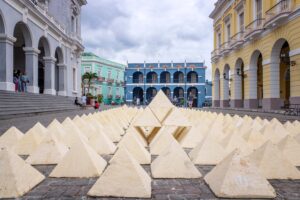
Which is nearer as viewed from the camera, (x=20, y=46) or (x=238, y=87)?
(x=20, y=46)

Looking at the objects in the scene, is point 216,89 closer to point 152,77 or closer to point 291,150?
point 152,77

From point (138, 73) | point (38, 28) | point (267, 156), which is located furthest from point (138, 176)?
point (138, 73)

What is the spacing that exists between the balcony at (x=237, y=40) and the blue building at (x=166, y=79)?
87.4 feet

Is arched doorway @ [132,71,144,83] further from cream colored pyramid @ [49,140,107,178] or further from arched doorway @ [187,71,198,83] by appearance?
cream colored pyramid @ [49,140,107,178]

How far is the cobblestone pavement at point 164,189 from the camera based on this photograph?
238 cm

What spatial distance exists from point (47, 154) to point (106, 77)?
49.2 metres

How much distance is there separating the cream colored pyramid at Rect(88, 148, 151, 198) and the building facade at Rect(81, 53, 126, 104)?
45.0 m

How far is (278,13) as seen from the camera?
14.9 meters

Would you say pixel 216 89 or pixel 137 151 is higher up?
pixel 216 89

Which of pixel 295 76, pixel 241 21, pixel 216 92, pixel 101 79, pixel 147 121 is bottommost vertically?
pixel 147 121

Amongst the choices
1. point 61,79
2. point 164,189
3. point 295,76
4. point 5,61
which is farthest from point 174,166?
point 61,79

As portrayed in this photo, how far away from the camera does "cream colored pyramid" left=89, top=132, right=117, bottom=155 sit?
409 centimetres

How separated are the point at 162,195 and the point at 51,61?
2019 centimetres

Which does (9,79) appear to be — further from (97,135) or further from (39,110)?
(97,135)
